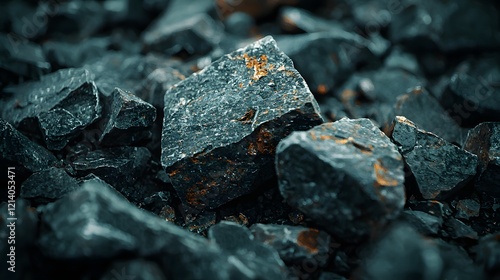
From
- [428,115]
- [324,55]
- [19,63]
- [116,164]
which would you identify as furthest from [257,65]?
[19,63]

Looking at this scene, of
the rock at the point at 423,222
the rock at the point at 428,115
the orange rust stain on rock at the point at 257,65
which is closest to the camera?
the rock at the point at 423,222

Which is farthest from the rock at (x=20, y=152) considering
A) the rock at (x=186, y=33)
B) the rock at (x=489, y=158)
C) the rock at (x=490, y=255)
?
the rock at (x=489, y=158)

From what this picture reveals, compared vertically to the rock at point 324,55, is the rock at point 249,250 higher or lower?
lower

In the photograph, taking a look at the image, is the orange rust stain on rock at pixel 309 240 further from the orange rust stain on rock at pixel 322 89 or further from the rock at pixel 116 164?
the orange rust stain on rock at pixel 322 89

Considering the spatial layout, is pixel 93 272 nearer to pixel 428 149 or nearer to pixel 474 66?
pixel 428 149

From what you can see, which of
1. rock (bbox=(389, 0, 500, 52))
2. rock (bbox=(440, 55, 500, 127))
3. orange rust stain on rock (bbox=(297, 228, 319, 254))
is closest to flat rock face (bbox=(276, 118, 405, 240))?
orange rust stain on rock (bbox=(297, 228, 319, 254))
